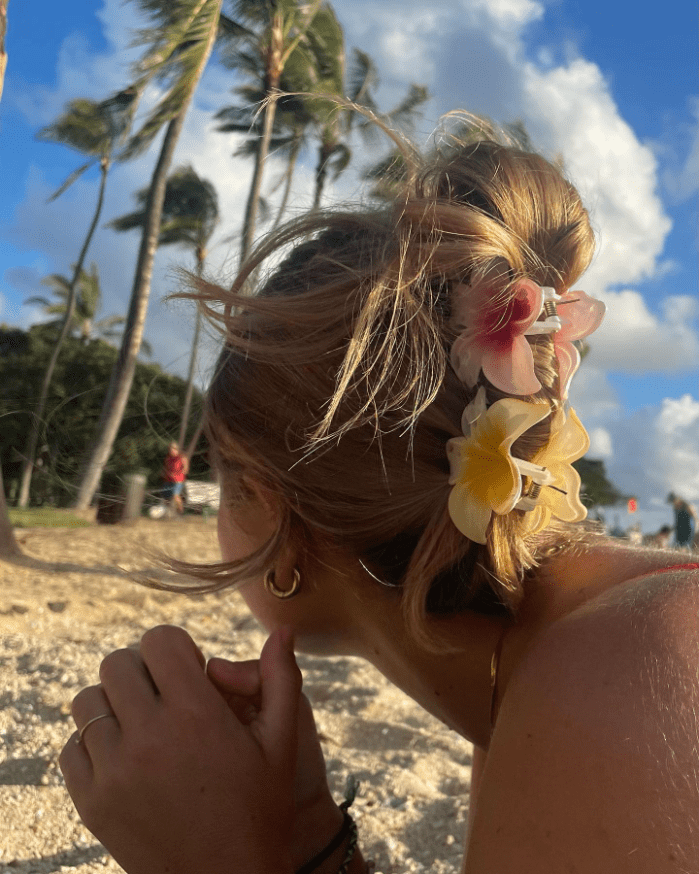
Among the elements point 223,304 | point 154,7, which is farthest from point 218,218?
point 223,304

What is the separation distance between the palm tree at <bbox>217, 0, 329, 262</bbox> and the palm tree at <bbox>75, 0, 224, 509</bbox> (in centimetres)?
174


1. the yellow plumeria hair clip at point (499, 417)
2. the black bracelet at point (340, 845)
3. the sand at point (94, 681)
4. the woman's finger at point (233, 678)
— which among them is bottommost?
the sand at point (94, 681)

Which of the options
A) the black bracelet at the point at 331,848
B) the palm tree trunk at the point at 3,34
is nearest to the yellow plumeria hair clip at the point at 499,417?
the black bracelet at the point at 331,848

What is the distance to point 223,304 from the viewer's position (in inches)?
51.8

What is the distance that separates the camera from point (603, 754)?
84 centimetres

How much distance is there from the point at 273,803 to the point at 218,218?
24213mm

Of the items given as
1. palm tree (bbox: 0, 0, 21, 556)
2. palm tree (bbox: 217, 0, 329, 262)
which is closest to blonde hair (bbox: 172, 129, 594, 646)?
palm tree (bbox: 0, 0, 21, 556)

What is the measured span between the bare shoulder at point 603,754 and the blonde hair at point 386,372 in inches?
11.1

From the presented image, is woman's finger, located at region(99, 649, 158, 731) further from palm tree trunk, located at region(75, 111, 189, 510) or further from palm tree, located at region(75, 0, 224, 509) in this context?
palm tree trunk, located at region(75, 111, 189, 510)

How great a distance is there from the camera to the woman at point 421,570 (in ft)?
2.96

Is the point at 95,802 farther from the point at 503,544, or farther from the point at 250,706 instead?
Result: the point at 503,544

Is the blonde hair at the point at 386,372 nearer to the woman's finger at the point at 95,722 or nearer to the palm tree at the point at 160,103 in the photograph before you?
the woman's finger at the point at 95,722

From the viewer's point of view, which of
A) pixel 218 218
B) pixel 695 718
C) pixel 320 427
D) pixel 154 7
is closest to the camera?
pixel 695 718

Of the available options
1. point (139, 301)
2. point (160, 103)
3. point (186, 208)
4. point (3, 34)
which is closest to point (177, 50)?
point (160, 103)
